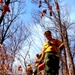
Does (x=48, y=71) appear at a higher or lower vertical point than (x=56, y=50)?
lower

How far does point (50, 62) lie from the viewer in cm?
512

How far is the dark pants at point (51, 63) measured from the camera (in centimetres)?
510

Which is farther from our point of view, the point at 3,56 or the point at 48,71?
the point at 3,56

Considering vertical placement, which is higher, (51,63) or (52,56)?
(52,56)

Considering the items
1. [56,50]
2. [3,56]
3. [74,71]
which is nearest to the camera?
[56,50]

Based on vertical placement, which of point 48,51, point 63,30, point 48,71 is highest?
point 63,30

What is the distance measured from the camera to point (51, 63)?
202 inches

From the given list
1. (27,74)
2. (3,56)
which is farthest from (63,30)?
(3,56)

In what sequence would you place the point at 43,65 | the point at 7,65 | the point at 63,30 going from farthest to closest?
the point at 63,30 → the point at 7,65 → the point at 43,65

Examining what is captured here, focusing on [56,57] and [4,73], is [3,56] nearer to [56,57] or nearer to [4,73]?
[4,73]

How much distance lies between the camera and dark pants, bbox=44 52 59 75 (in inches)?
201

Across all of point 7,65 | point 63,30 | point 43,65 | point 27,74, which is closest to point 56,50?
point 43,65

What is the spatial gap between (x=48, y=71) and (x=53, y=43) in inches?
22.4

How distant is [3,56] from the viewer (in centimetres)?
711
